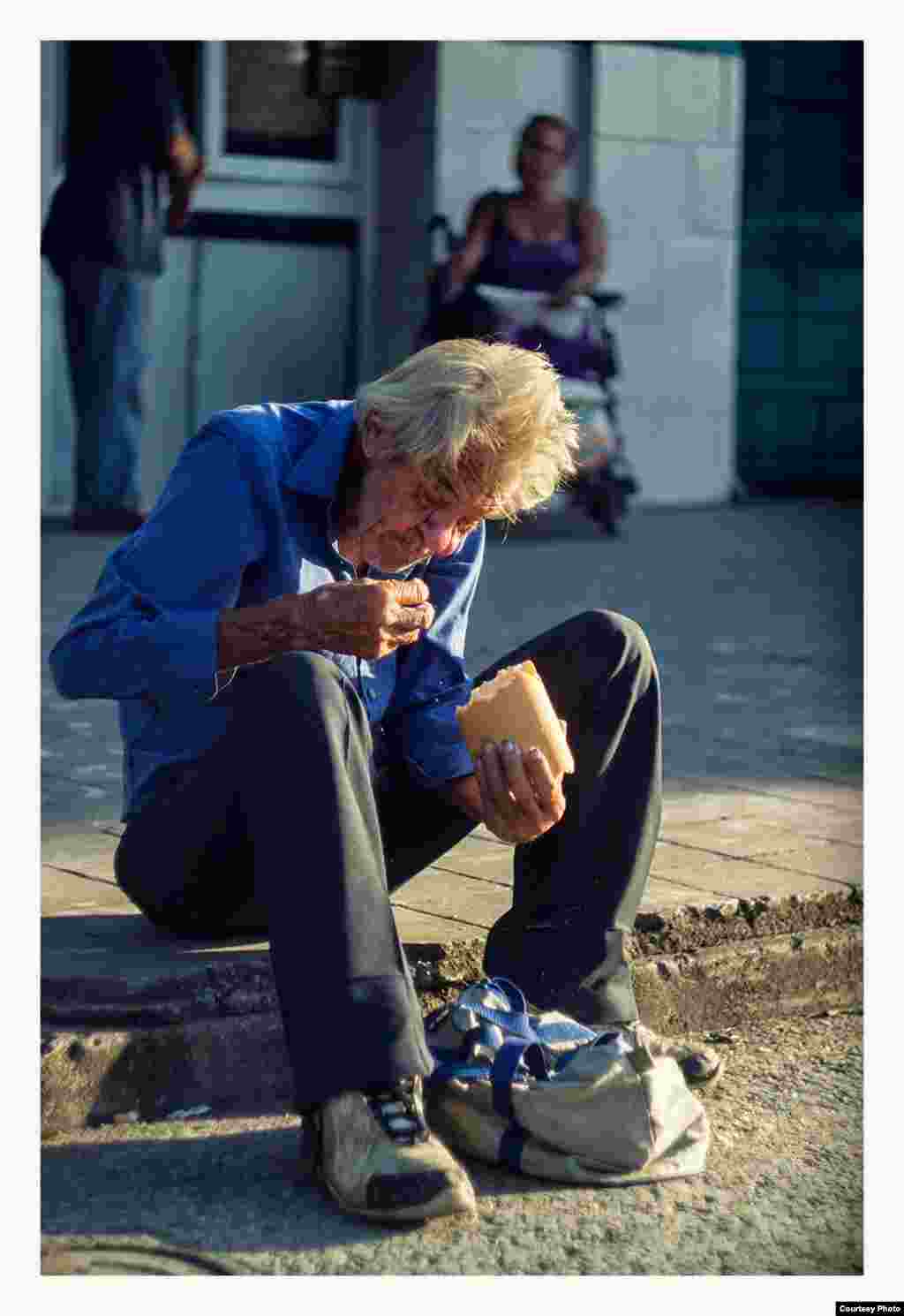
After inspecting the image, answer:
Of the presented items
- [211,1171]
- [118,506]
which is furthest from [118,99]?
[211,1171]

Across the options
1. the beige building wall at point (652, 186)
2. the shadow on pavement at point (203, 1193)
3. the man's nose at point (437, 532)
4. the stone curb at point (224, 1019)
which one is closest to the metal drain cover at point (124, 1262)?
the shadow on pavement at point (203, 1193)

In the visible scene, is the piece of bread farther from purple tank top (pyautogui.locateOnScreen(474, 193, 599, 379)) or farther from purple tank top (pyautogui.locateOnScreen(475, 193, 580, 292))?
purple tank top (pyautogui.locateOnScreen(475, 193, 580, 292))

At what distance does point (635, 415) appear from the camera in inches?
402

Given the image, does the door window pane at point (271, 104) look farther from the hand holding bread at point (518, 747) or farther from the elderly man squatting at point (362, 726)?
the hand holding bread at point (518, 747)

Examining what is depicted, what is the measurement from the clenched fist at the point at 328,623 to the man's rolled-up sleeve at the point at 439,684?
325 millimetres

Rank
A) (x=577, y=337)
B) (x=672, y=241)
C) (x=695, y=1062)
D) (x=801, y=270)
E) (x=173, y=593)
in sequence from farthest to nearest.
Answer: (x=801, y=270)
(x=672, y=241)
(x=577, y=337)
(x=695, y=1062)
(x=173, y=593)

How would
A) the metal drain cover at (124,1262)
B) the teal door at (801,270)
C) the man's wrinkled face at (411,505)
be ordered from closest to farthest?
the metal drain cover at (124,1262), the man's wrinkled face at (411,505), the teal door at (801,270)

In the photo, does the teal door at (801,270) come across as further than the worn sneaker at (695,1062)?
Yes

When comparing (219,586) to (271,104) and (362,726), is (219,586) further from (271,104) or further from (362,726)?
(271,104)

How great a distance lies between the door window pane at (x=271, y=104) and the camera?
9.26 metres

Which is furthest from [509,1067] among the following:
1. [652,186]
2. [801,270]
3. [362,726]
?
[801,270]

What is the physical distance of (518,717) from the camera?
2.82 meters

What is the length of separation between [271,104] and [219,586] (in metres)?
7.02

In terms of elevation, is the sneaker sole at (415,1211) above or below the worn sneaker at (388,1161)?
below
